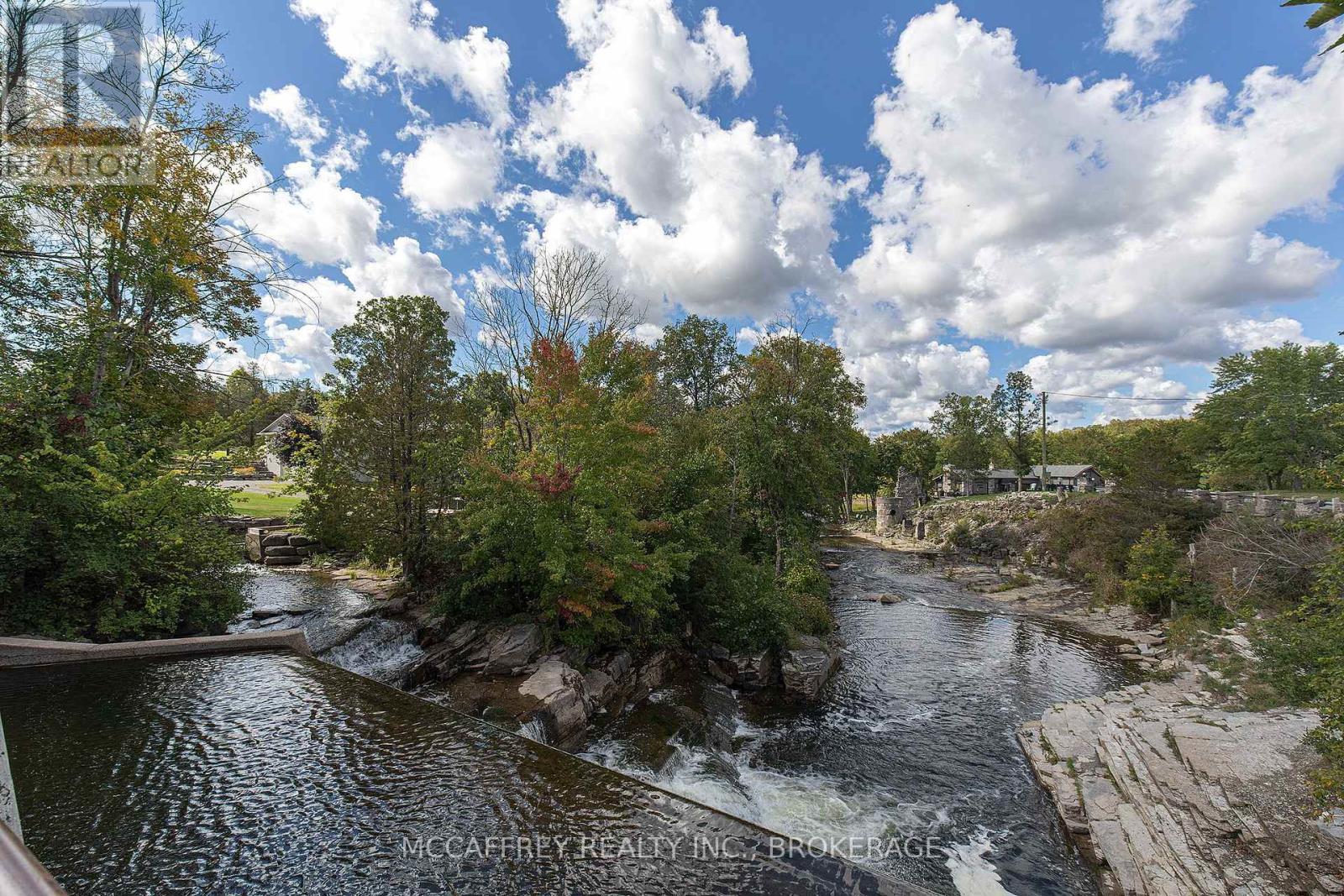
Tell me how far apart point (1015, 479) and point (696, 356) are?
46516 millimetres

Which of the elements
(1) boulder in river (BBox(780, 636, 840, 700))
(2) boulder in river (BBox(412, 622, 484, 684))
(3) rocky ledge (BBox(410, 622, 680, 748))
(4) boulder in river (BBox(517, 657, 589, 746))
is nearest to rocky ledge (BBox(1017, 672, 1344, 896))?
(1) boulder in river (BBox(780, 636, 840, 700))

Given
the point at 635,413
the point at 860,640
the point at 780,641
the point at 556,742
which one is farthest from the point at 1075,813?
the point at 635,413

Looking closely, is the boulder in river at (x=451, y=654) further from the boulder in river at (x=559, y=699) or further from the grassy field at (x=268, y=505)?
the grassy field at (x=268, y=505)

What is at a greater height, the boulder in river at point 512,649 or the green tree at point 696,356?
the green tree at point 696,356

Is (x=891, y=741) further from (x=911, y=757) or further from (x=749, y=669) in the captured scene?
(x=749, y=669)

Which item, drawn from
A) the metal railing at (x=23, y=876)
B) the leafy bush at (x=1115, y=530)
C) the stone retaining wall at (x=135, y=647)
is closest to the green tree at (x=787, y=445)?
the leafy bush at (x=1115, y=530)

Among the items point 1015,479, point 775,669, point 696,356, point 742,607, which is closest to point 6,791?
point 742,607

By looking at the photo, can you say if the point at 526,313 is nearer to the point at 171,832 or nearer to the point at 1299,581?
the point at 171,832

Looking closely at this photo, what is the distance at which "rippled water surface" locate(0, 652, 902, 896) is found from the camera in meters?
4.64

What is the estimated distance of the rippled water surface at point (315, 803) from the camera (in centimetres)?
464

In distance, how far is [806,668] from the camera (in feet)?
46.0

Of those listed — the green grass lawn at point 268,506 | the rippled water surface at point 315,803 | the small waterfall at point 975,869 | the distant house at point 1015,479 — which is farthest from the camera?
the distant house at point 1015,479

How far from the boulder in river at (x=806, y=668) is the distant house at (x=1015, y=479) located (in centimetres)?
5568

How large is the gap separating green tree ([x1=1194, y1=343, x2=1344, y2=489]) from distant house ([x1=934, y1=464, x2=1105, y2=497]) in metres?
18.5
